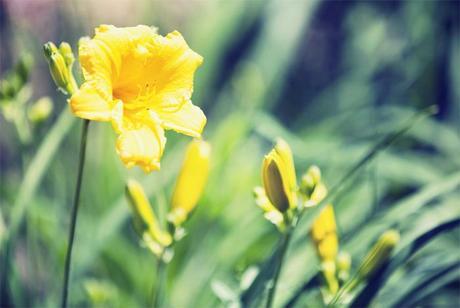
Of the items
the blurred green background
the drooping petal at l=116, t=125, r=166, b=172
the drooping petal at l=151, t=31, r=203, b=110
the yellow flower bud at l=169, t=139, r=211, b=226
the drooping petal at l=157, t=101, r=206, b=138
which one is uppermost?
the drooping petal at l=151, t=31, r=203, b=110

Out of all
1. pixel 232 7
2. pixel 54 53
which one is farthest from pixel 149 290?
pixel 232 7

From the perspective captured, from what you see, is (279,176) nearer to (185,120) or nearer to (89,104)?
(185,120)

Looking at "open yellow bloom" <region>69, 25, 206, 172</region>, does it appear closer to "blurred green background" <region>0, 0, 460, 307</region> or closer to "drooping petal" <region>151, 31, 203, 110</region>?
"drooping petal" <region>151, 31, 203, 110</region>

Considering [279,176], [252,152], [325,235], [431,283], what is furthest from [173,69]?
[252,152]

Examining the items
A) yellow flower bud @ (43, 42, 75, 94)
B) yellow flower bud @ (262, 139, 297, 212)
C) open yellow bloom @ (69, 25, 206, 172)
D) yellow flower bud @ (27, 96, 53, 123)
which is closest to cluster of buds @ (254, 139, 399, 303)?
yellow flower bud @ (262, 139, 297, 212)

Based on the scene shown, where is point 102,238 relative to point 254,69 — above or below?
below

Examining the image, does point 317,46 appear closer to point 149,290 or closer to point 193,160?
point 149,290
